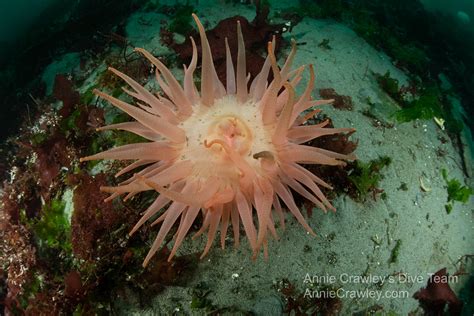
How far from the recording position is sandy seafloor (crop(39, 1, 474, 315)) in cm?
372

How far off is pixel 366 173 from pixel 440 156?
1.77m

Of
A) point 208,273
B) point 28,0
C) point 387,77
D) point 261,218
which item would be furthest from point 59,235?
point 28,0

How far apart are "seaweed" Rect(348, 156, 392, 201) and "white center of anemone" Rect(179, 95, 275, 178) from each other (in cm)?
132

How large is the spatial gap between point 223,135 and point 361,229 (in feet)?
6.60

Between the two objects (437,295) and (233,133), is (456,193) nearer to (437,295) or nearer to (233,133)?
(437,295)

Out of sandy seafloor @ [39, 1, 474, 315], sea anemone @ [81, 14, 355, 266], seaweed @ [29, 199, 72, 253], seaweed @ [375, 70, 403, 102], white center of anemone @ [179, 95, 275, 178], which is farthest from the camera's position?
seaweed @ [375, 70, 403, 102]

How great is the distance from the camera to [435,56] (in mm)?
7664

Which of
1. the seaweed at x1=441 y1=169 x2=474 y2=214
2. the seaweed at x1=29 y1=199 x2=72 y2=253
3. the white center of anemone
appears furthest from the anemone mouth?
the seaweed at x1=441 y1=169 x2=474 y2=214

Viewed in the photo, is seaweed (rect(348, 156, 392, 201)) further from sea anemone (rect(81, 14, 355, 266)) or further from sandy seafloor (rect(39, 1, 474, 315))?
sea anemone (rect(81, 14, 355, 266))

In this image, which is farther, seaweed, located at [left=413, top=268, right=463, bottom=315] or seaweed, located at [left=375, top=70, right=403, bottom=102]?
seaweed, located at [left=375, top=70, right=403, bottom=102]

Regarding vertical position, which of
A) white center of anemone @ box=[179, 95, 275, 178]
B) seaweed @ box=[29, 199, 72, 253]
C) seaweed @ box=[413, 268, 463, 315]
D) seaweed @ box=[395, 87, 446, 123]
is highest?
white center of anemone @ box=[179, 95, 275, 178]

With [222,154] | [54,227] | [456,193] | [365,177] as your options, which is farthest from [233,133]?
[456,193]

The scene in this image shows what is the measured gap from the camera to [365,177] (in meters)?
4.11

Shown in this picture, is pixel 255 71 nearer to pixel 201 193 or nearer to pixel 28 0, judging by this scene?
pixel 201 193
